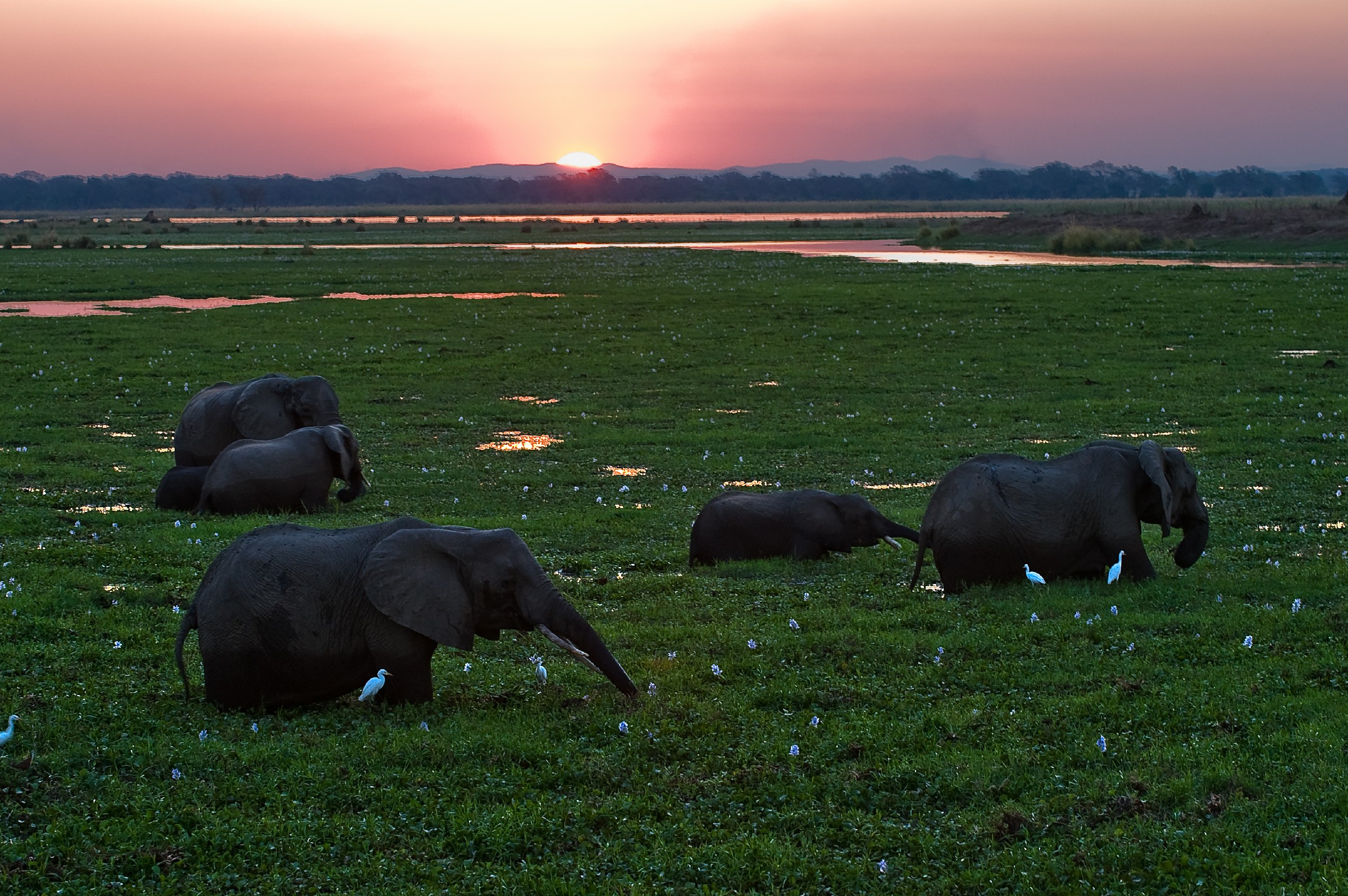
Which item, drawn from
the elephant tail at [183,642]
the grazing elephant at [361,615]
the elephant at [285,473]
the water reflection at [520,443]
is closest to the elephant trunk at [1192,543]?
the grazing elephant at [361,615]

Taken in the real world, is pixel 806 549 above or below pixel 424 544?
below

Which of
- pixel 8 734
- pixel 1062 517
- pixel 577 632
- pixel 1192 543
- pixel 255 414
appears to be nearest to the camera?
pixel 8 734

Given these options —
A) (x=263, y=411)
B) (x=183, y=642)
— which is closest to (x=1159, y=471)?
(x=183, y=642)

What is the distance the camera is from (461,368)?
30.0m

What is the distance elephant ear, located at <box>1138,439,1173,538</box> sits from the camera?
1148 centimetres

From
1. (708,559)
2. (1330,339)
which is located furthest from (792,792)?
(1330,339)

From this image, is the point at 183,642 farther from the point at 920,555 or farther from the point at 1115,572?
the point at 1115,572

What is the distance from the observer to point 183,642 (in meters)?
8.81

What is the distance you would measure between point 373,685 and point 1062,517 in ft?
21.9

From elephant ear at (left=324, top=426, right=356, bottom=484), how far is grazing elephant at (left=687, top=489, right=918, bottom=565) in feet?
16.8

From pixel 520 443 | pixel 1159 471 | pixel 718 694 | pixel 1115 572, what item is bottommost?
pixel 520 443

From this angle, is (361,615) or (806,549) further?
(806,549)

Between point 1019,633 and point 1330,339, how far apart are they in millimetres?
25737

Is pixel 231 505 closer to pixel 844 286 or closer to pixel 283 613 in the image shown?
pixel 283 613
